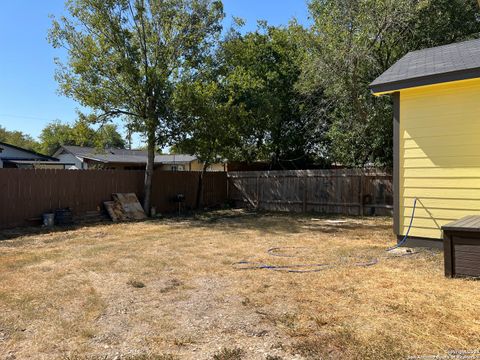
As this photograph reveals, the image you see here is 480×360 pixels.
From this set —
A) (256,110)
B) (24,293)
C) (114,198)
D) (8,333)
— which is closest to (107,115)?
(114,198)

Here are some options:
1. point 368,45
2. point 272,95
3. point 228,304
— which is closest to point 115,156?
point 272,95

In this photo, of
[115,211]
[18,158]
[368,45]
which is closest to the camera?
[368,45]

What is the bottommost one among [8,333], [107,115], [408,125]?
[8,333]

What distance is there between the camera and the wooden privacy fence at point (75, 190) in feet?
32.9

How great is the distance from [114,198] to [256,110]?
19.8ft

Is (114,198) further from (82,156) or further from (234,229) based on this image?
(82,156)

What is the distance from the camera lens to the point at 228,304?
12.8 feet

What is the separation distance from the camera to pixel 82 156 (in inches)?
1001

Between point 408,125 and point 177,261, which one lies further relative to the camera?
point 408,125

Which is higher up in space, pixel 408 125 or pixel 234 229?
pixel 408 125

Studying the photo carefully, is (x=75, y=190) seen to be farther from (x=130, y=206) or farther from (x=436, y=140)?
(x=436, y=140)

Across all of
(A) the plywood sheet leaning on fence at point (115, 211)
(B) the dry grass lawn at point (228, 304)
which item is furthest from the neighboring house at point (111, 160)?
(B) the dry grass lawn at point (228, 304)

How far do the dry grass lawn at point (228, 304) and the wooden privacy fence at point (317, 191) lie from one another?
517cm

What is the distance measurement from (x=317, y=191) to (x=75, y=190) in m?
8.04
